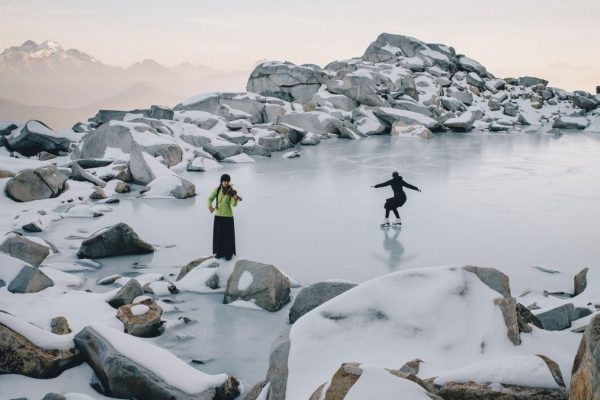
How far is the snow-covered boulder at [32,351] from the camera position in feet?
15.1

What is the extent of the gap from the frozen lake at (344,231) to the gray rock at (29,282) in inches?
21.6

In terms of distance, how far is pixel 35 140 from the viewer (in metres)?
23.8

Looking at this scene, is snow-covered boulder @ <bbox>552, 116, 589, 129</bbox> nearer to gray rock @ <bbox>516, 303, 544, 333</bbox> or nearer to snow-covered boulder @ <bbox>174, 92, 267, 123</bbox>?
snow-covered boulder @ <bbox>174, 92, 267, 123</bbox>

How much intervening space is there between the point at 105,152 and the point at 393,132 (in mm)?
25549

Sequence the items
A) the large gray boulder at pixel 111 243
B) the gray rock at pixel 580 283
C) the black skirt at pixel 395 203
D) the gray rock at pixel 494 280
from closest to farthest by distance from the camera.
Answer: the gray rock at pixel 494 280 → the gray rock at pixel 580 283 → the large gray boulder at pixel 111 243 → the black skirt at pixel 395 203

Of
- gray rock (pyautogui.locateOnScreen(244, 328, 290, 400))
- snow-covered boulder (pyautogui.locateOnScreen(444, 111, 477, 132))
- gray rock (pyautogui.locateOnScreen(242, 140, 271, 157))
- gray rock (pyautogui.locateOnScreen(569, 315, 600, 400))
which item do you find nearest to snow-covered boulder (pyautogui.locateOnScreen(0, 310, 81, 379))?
gray rock (pyautogui.locateOnScreen(244, 328, 290, 400))

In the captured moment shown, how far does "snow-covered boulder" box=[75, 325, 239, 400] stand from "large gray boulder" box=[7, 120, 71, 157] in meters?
21.7

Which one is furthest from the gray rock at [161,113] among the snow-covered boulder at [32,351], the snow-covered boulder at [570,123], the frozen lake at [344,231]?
the snow-covered boulder at [570,123]

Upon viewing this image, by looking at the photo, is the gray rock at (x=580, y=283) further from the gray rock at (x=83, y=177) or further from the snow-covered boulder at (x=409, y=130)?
the snow-covered boulder at (x=409, y=130)

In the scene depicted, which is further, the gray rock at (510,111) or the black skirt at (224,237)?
the gray rock at (510,111)

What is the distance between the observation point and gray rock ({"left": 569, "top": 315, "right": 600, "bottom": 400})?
257cm

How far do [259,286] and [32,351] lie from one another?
10.7 ft

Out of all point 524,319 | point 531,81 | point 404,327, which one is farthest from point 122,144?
point 531,81

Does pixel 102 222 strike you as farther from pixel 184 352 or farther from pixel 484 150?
pixel 484 150
